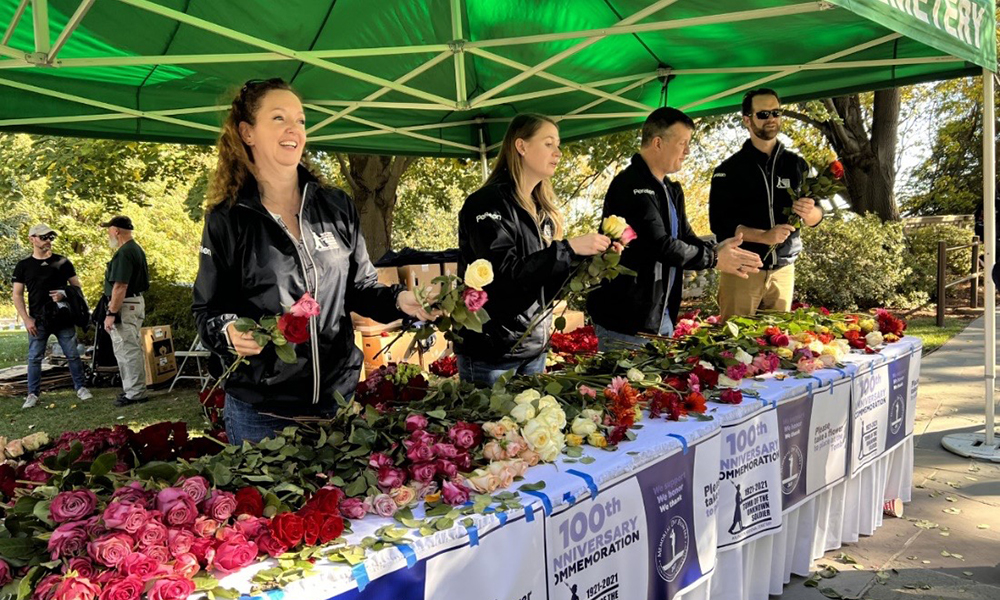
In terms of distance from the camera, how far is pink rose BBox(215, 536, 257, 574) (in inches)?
43.9

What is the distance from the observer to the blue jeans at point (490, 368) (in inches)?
95.7

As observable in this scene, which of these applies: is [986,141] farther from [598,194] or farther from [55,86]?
[598,194]

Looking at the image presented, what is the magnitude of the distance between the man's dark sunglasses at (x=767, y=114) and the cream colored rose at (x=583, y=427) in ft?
7.56

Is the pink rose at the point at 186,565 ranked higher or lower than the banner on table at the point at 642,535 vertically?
higher

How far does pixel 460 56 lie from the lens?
361 cm

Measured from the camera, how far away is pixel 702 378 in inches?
90.7

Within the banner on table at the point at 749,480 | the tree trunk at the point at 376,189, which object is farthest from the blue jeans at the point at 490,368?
the tree trunk at the point at 376,189

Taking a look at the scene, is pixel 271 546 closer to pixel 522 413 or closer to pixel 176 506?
pixel 176 506

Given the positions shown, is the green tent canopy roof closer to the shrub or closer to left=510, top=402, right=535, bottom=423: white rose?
left=510, top=402, right=535, bottom=423: white rose

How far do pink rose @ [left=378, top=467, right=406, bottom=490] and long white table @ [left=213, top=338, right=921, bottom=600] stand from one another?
81 mm

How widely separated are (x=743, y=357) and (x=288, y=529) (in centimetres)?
189

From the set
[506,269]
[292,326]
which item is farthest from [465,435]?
[506,269]

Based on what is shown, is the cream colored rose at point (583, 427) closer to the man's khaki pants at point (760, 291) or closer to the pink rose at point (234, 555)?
the pink rose at point (234, 555)

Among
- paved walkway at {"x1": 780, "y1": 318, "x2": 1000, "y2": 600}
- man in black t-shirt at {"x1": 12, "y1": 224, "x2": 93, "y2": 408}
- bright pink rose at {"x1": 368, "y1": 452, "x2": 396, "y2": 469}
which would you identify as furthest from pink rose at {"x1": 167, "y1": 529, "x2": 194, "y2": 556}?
man in black t-shirt at {"x1": 12, "y1": 224, "x2": 93, "y2": 408}
